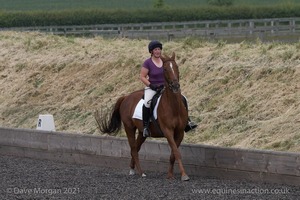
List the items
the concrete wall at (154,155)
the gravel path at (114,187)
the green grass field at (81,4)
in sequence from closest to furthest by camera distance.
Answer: the gravel path at (114,187) < the concrete wall at (154,155) < the green grass field at (81,4)

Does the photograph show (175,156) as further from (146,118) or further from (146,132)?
(146,118)

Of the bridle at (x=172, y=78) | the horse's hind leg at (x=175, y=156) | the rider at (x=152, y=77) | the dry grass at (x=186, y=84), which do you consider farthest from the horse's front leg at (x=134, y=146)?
the dry grass at (x=186, y=84)

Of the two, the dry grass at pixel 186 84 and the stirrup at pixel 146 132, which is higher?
the stirrup at pixel 146 132

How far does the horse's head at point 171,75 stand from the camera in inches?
599

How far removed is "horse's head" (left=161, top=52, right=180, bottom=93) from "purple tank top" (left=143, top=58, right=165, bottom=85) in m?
0.59

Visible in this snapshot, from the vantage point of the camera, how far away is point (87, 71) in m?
27.6

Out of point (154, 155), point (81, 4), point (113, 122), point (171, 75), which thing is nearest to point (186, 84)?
point (113, 122)

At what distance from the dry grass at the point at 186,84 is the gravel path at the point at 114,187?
2224 mm

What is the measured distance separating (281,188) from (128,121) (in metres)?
3.85

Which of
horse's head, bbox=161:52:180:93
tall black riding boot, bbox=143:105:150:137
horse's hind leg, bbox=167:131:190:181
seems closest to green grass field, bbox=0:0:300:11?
tall black riding boot, bbox=143:105:150:137

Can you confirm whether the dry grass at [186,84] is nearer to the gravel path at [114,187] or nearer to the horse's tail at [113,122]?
the horse's tail at [113,122]

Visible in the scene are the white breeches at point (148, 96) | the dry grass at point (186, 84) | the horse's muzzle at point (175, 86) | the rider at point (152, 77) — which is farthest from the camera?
the dry grass at point (186, 84)

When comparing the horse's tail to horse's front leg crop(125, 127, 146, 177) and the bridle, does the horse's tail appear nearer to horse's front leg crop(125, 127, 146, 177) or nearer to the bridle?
horse's front leg crop(125, 127, 146, 177)

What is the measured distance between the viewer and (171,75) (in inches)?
602
